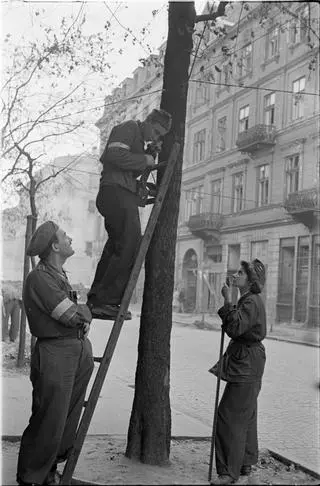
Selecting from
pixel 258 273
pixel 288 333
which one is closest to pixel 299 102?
pixel 288 333

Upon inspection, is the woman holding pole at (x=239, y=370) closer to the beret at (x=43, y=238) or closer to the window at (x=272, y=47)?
the beret at (x=43, y=238)

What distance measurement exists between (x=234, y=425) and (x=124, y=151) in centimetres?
235

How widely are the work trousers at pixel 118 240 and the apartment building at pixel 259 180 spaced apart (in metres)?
18.5

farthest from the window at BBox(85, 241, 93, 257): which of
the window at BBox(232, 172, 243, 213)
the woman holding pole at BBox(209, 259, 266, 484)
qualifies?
the woman holding pole at BBox(209, 259, 266, 484)

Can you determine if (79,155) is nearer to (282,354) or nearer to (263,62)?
(282,354)

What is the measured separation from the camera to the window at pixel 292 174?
92.6 ft

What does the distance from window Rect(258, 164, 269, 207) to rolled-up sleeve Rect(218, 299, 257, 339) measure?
86.3 ft

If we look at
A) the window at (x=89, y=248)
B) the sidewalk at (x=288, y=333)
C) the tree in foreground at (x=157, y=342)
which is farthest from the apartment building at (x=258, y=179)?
the window at (x=89, y=248)

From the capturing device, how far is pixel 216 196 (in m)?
36.0

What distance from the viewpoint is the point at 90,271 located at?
63.9 m

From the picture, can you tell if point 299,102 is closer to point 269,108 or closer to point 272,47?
point 269,108

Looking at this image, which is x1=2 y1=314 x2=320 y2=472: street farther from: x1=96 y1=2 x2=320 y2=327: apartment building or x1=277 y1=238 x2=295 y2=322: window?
x1=277 y1=238 x2=295 y2=322: window

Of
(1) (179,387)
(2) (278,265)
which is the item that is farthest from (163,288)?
(2) (278,265)

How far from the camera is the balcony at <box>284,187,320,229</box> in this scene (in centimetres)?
2589
